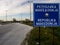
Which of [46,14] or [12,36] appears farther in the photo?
[12,36]

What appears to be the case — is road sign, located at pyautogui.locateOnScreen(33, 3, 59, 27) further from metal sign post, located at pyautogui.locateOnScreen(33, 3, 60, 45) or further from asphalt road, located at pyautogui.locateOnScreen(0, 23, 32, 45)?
asphalt road, located at pyautogui.locateOnScreen(0, 23, 32, 45)

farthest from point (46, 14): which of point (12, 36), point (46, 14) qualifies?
point (12, 36)

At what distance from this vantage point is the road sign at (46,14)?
81.0 feet

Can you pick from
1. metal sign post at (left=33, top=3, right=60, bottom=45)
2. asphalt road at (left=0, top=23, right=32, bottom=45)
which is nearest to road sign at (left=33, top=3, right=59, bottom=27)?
metal sign post at (left=33, top=3, right=60, bottom=45)

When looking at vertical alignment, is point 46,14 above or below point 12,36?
above

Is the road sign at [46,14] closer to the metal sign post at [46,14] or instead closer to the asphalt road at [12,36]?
the metal sign post at [46,14]

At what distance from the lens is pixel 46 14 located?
25.2 meters

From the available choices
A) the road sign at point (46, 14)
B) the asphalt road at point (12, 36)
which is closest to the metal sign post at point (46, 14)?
the road sign at point (46, 14)

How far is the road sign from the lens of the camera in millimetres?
24703

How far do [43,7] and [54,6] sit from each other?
1.07 metres

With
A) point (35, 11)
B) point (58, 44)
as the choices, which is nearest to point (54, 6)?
point (35, 11)

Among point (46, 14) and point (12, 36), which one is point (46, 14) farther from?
point (12, 36)

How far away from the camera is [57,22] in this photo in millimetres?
25734

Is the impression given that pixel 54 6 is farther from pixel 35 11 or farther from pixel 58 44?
pixel 58 44
